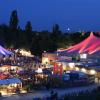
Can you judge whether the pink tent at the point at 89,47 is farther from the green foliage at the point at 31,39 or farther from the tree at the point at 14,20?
the tree at the point at 14,20

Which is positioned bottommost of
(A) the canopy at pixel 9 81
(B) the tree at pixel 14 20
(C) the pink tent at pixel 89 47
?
(A) the canopy at pixel 9 81

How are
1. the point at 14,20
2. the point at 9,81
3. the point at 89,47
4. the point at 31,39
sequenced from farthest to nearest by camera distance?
the point at 14,20 < the point at 31,39 < the point at 89,47 < the point at 9,81

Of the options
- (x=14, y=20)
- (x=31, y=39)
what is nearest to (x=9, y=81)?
(x=31, y=39)

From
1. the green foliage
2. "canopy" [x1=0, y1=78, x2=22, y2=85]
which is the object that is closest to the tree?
the green foliage

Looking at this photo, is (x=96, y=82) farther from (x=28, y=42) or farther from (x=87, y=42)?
(x=28, y=42)

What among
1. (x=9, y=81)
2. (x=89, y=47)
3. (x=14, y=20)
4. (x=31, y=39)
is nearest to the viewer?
(x=9, y=81)

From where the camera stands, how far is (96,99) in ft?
34.5

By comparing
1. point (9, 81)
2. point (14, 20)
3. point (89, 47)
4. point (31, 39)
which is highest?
point (14, 20)

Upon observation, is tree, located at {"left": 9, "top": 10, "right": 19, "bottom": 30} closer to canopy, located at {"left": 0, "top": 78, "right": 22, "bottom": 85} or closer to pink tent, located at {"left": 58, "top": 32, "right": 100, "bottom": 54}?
pink tent, located at {"left": 58, "top": 32, "right": 100, "bottom": 54}

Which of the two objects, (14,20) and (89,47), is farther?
(14,20)

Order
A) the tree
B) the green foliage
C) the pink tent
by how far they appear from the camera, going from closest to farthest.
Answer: the pink tent, the green foliage, the tree

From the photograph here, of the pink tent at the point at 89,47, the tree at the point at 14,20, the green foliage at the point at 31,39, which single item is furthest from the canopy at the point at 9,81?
the tree at the point at 14,20

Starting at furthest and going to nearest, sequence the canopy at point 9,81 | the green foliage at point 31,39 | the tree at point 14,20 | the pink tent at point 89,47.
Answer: the tree at point 14,20, the green foliage at point 31,39, the pink tent at point 89,47, the canopy at point 9,81

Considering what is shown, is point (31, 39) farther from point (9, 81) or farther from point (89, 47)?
point (9, 81)
